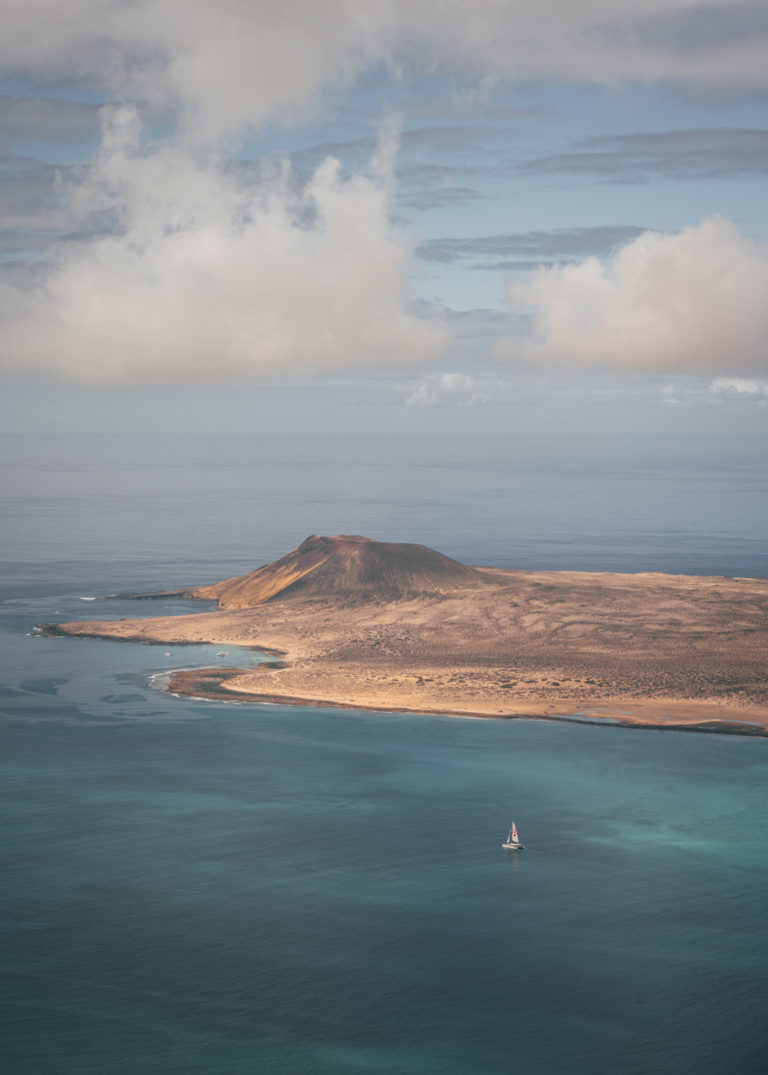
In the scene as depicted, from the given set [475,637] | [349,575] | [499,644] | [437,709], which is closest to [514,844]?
[437,709]

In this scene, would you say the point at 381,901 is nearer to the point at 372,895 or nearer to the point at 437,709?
the point at 372,895

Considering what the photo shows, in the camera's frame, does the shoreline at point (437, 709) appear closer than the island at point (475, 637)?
Yes

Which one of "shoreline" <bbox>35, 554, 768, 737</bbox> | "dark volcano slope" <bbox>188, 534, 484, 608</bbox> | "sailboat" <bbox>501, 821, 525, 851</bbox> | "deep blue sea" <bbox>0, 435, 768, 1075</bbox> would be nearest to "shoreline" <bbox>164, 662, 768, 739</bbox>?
"shoreline" <bbox>35, 554, 768, 737</bbox>

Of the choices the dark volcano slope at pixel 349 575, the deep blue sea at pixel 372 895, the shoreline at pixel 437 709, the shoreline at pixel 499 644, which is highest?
the dark volcano slope at pixel 349 575

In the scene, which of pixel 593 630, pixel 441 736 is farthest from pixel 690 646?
pixel 441 736

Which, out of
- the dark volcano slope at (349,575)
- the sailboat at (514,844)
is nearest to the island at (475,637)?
the dark volcano slope at (349,575)

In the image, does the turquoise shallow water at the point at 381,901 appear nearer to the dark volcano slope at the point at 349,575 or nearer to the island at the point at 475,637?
the island at the point at 475,637

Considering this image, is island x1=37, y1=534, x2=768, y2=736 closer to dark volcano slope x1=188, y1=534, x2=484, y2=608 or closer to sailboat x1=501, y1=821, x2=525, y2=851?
dark volcano slope x1=188, y1=534, x2=484, y2=608

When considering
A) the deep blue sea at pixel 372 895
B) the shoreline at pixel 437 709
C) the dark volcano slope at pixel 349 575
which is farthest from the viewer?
the dark volcano slope at pixel 349 575
